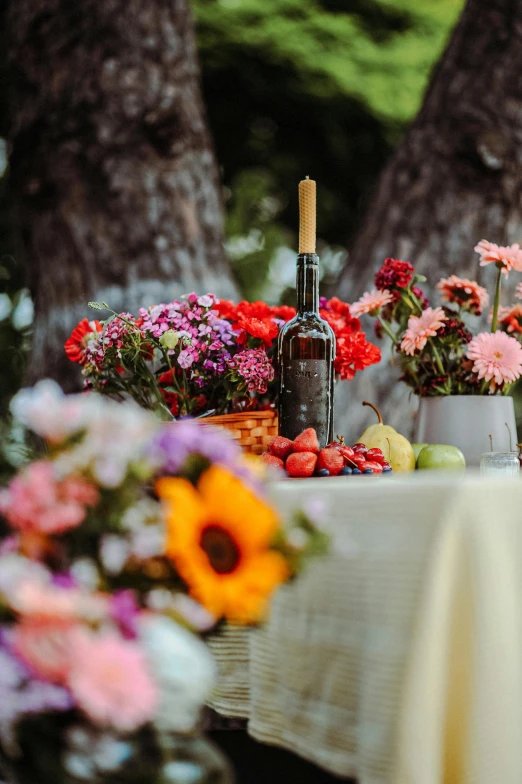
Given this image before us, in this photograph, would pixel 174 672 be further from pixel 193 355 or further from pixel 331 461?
pixel 193 355

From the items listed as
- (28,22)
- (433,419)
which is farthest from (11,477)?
(28,22)

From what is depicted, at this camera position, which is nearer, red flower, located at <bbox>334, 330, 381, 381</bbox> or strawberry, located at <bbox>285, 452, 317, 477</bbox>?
strawberry, located at <bbox>285, 452, 317, 477</bbox>

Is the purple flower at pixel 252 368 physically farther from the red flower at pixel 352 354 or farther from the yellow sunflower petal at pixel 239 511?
the yellow sunflower petal at pixel 239 511

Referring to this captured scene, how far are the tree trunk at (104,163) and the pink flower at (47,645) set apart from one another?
1.82 meters

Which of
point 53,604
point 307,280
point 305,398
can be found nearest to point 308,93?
point 307,280

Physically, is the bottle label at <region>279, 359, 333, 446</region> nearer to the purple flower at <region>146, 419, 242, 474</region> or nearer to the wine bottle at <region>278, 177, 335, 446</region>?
the wine bottle at <region>278, 177, 335, 446</region>

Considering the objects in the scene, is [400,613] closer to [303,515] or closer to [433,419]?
[303,515]

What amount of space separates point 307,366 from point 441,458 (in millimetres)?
260

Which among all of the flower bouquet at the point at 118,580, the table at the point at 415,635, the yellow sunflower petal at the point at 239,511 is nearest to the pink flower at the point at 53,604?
the flower bouquet at the point at 118,580

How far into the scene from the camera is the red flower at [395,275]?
1514 mm

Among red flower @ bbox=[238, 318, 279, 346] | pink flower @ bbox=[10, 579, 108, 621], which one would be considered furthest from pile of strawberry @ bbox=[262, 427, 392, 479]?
pink flower @ bbox=[10, 579, 108, 621]

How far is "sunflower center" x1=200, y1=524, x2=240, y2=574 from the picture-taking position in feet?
2.01

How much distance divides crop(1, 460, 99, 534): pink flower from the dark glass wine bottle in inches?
27.7

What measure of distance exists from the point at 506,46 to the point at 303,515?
7.50 feet
